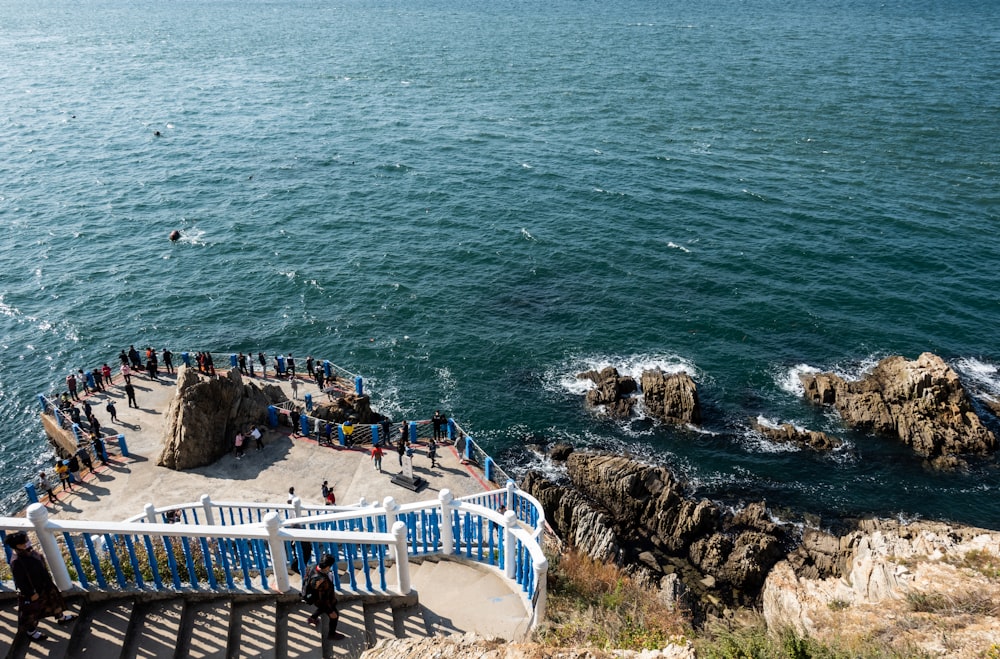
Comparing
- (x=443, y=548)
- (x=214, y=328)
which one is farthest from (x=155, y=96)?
(x=443, y=548)

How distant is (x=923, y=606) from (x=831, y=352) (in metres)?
29.4

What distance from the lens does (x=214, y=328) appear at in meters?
45.8

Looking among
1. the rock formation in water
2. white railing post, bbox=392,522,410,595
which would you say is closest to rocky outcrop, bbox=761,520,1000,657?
white railing post, bbox=392,522,410,595

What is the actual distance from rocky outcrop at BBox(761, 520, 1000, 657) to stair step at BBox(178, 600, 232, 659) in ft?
31.7

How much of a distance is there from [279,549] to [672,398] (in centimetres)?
2886

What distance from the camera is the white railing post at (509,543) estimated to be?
12429 millimetres

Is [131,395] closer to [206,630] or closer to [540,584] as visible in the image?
[206,630]

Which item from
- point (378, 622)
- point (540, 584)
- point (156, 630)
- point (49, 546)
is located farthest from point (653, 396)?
point (49, 546)

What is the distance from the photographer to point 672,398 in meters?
37.6

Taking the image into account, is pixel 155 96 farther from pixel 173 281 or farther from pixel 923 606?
pixel 923 606

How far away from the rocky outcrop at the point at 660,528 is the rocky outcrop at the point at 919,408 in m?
9.63

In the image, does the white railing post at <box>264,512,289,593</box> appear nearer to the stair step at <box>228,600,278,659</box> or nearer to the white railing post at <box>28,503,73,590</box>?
the stair step at <box>228,600,278,659</box>

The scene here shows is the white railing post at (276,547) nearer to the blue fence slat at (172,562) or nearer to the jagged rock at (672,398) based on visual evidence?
the blue fence slat at (172,562)

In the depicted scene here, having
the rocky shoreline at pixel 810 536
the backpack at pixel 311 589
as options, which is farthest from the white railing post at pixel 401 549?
the rocky shoreline at pixel 810 536
